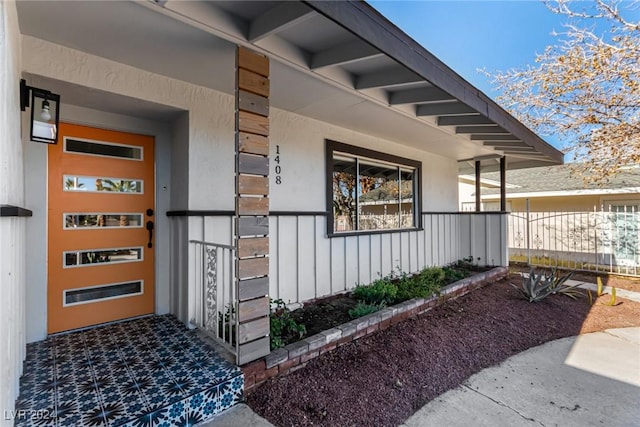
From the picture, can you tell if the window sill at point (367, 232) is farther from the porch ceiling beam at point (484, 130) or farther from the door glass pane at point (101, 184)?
the door glass pane at point (101, 184)

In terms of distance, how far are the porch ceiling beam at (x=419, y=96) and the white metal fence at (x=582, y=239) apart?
6.15m

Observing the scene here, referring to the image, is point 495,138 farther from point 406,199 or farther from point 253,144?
point 253,144

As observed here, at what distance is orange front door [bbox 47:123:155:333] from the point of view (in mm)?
3121

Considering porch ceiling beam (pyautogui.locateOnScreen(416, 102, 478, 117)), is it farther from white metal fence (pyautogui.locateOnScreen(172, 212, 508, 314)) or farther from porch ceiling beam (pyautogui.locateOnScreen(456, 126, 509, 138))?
white metal fence (pyautogui.locateOnScreen(172, 212, 508, 314))

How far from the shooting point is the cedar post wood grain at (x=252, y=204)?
2.50 m

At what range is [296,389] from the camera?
2527 millimetres

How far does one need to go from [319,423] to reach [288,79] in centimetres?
310

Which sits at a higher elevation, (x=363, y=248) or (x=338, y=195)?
(x=338, y=195)

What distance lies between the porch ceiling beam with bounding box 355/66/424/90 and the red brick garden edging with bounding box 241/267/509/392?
2.58 metres

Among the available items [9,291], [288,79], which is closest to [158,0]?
[288,79]

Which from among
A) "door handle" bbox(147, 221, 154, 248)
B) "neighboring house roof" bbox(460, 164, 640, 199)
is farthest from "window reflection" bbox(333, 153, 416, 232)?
"neighboring house roof" bbox(460, 164, 640, 199)

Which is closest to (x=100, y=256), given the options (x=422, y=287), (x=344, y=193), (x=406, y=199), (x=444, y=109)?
(x=344, y=193)

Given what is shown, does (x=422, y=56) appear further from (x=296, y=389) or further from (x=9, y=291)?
(x=9, y=291)

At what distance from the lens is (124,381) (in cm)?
226
